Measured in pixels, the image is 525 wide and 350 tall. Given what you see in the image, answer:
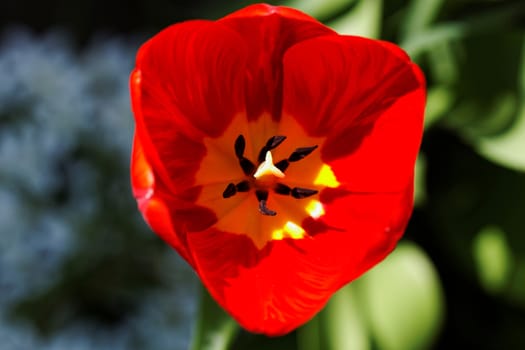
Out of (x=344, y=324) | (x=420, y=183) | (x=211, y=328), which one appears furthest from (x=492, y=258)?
(x=211, y=328)

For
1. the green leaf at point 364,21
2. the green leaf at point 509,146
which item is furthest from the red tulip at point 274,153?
the green leaf at point 509,146

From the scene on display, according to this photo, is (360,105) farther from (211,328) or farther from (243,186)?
(211,328)

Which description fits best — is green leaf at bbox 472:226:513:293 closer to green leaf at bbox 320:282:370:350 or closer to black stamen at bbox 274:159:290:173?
green leaf at bbox 320:282:370:350

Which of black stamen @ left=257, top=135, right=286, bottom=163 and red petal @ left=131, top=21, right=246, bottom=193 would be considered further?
black stamen @ left=257, top=135, right=286, bottom=163

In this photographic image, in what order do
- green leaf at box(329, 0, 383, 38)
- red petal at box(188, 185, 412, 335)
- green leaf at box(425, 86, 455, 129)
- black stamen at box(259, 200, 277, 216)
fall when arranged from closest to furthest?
red petal at box(188, 185, 412, 335) → black stamen at box(259, 200, 277, 216) → green leaf at box(329, 0, 383, 38) → green leaf at box(425, 86, 455, 129)

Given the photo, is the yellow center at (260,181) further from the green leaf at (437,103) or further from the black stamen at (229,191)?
the green leaf at (437,103)

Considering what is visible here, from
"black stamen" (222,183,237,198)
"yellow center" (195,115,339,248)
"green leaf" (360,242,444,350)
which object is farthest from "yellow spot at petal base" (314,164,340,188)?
"green leaf" (360,242,444,350)

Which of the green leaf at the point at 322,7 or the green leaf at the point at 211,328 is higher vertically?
the green leaf at the point at 322,7
